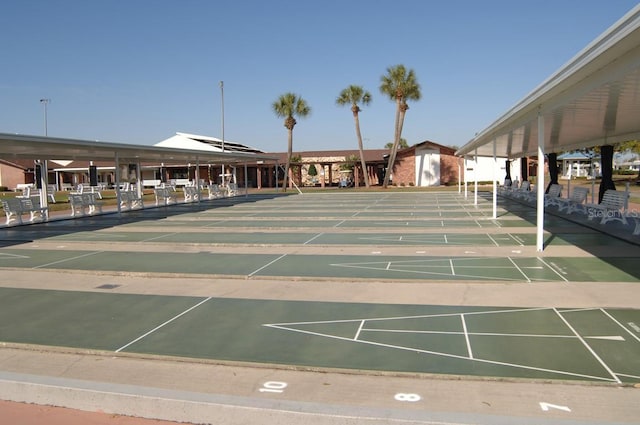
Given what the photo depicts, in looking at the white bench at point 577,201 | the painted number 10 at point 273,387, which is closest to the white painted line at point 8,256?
the painted number 10 at point 273,387

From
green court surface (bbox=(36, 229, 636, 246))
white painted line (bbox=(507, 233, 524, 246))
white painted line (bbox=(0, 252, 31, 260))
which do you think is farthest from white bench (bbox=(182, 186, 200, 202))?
white painted line (bbox=(507, 233, 524, 246))

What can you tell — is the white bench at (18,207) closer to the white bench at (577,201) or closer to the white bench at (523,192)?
the white bench at (577,201)

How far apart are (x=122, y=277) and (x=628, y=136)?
1649 centimetres

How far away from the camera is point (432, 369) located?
4.95 m

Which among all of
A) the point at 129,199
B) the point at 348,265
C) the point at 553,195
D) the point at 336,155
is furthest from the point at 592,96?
the point at 336,155

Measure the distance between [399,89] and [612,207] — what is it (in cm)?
A: 3347

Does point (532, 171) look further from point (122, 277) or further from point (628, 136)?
point (122, 277)

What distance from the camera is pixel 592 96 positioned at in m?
9.23

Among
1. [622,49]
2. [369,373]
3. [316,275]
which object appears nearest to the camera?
[369,373]

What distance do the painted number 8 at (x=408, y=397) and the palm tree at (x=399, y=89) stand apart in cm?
4314

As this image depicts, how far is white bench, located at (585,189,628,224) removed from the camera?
1482cm

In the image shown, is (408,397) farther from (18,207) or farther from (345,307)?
(18,207)

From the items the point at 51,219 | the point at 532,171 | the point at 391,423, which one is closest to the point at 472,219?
the point at 391,423

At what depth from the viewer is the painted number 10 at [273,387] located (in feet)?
15.0
